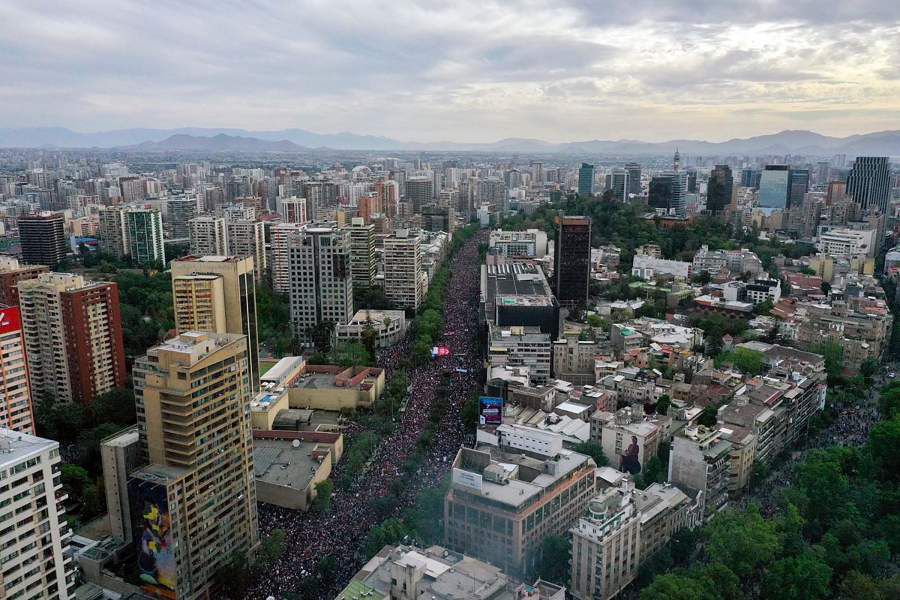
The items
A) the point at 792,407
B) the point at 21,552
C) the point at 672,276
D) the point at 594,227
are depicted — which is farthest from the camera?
the point at 594,227

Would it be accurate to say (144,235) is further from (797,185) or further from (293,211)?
(797,185)

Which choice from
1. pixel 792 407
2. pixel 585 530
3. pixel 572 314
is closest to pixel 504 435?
pixel 585 530

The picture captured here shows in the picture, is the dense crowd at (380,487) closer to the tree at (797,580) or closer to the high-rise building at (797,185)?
the tree at (797,580)

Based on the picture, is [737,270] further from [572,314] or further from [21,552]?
[21,552]

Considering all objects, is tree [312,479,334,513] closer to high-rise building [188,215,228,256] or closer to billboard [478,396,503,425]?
billboard [478,396,503,425]

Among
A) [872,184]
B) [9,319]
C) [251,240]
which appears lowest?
[251,240]

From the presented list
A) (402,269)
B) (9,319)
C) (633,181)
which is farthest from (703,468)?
(633,181)

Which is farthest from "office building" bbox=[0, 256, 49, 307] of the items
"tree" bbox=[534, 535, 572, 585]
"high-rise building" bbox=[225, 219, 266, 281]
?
"tree" bbox=[534, 535, 572, 585]
